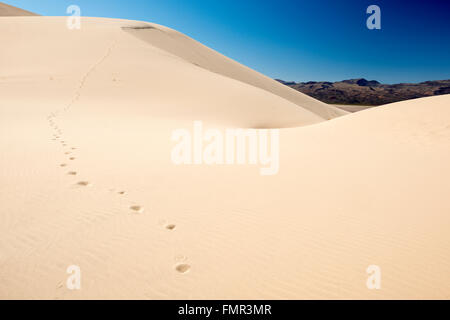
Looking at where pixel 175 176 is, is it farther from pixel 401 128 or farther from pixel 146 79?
pixel 146 79

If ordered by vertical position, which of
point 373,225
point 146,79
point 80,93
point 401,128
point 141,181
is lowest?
point 373,225

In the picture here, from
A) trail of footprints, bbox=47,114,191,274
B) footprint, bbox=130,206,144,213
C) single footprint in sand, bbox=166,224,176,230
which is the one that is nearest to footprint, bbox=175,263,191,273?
trail of footprints, bbox=47,114,191,274

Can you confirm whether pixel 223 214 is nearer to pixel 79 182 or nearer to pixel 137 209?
pixel 137 209

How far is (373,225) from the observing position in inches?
114

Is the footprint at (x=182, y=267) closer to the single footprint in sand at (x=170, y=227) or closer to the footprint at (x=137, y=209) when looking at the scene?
the single footprint in sand at (x=170, y=227)

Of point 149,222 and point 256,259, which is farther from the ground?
point 149,222

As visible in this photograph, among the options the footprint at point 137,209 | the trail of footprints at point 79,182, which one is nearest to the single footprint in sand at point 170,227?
the trail of footprints at point 79,182

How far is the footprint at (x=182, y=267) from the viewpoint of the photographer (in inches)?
88.7

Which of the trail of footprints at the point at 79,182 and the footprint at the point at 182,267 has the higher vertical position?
the trail of footprints at the point at 79,182

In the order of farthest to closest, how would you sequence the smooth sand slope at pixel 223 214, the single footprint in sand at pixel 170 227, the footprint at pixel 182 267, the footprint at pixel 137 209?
the footprint at pixel 137 209
the single footprint in sand at pixel 170 227
the footprint at pixel 182 267
the smooth sand slope at pixel 223 214

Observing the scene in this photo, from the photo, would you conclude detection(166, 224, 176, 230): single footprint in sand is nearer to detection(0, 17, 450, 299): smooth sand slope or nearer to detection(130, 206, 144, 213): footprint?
detection(0, 17, 450, 299): smooth sand slope

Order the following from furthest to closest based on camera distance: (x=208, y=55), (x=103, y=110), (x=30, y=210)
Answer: (x=208, y=55) → (x=103, y=110) → (x=30, y=210)
